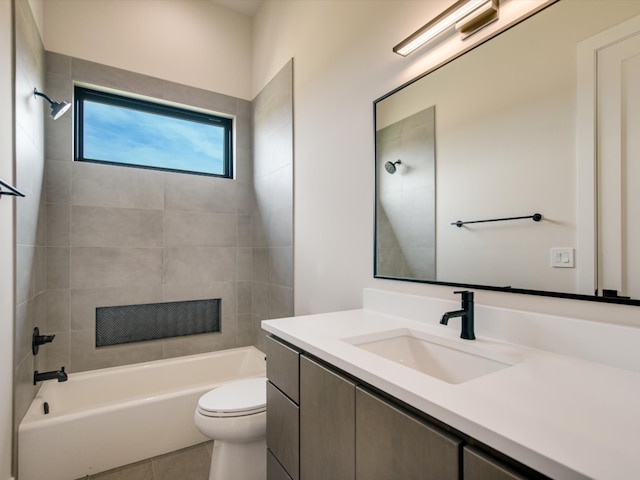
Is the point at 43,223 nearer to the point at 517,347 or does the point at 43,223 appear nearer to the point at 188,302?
the point at 188,302

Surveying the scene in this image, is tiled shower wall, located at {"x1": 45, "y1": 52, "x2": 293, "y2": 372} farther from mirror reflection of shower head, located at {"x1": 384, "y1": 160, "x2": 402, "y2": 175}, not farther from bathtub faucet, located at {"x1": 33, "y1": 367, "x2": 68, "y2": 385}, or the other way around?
mirror reflection of shower head, located at {"x1": 384, "y1": 160, "x2": 402, "y2": 175}

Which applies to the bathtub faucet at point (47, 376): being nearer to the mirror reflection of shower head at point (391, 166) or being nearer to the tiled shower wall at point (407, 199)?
the tiled shower wall at point (407, 199)

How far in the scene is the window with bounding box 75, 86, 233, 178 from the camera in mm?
2543

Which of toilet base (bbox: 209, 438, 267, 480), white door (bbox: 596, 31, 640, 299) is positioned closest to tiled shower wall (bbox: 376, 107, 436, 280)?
white door (bbox: 596, 31, 640, 299)

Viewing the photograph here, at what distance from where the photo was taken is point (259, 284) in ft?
9.61

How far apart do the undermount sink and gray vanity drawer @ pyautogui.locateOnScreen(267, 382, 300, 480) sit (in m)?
0.35

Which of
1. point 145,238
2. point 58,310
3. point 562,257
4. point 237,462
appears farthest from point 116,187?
point 562,257

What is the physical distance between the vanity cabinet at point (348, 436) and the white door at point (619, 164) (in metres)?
0.63

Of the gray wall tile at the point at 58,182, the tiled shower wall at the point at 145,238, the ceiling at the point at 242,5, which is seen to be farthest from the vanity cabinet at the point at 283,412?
the ceiling at the point at 242,5

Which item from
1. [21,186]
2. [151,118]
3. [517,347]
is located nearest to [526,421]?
[517,347]

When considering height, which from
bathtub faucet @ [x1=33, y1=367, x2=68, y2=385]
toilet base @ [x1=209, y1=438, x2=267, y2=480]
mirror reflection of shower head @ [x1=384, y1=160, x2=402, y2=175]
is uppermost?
mirror reflection of shower head @ [x1=384, y1=160, x2=402, y2=175]

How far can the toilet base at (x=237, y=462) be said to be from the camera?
160cm

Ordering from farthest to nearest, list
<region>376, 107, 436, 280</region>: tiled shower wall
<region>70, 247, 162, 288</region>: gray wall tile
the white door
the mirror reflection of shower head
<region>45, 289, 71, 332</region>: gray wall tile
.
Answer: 1. <region>70, 247, 162, 288</region>: gray wall tile
2. <region>45, 289, 71, 332</region>: gray wall tile
3. the mirror reflection of shower head
4. <region>376, 107, 436, 280</region>: tiled shower wall
5. the white door

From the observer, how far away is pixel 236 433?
5.12ft
